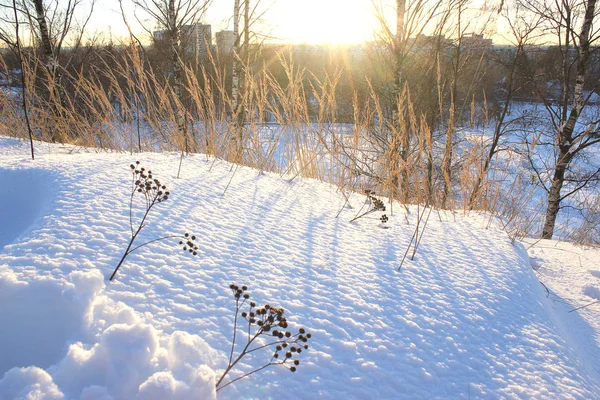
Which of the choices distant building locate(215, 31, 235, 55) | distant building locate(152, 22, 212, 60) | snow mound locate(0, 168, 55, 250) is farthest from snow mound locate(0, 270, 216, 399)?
distant building locate(215, 31, 235, 55)

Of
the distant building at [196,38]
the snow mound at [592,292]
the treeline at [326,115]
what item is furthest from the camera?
the distant building at [196,38]

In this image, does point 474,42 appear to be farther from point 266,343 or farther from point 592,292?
point 266,343

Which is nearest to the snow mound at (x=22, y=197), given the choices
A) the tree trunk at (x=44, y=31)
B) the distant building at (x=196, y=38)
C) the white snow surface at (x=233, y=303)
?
the white snow surface at (x=233, y=303)

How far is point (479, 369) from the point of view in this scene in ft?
2.22

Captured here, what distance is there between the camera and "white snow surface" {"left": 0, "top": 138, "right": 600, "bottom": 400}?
545mm

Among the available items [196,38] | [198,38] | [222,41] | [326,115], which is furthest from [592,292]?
[196,38]

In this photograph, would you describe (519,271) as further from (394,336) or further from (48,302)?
(48,302)

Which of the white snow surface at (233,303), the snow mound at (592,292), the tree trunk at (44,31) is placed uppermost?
the tree trunk at (44,31)

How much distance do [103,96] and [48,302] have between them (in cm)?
206

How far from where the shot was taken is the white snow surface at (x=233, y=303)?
545 millimetres

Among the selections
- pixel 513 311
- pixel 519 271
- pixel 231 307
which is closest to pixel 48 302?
pixel 231 307

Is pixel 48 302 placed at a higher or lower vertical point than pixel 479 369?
higher

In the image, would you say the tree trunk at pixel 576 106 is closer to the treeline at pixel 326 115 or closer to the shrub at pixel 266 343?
the treeline at pixel 326 115

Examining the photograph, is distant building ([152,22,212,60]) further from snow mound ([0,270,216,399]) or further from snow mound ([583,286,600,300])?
snow mound ([583,286,600,300])
